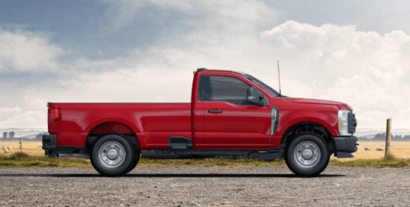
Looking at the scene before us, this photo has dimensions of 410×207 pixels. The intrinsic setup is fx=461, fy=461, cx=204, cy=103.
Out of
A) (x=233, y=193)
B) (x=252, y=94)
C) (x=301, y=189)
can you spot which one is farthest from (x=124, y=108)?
(x=301, y=189)

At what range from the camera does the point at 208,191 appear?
8.00 meters

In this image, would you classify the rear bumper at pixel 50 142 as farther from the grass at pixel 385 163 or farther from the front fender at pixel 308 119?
the grass at pixel 385 163

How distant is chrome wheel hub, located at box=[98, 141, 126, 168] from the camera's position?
10.3 m

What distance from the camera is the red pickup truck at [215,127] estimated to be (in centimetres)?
999

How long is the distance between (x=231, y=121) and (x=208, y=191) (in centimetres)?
232

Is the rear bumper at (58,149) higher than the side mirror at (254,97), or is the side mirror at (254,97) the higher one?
the side mirror at (254,97)

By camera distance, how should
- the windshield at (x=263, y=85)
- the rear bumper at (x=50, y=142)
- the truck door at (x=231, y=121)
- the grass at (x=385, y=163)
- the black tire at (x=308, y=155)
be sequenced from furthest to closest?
the grass at (x=385, y=163), the windshield at (x=263, y=85), the rear bumper at (x=50, y=142), the black tire at (x=308, y=155), the truck door at (x=231, y=121)

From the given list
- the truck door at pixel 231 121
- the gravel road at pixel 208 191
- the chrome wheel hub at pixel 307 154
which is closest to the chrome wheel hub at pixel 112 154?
the gravel road at pixel 208 191

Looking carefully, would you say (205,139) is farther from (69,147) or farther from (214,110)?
(69,147)

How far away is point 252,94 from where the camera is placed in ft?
32.1

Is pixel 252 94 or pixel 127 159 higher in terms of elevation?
pixel 252 94

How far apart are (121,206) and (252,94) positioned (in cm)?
438

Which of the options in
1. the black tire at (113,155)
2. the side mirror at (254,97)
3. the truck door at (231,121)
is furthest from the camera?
the black tire at (113,155)

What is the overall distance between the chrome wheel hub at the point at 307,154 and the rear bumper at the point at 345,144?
0.45 metres
